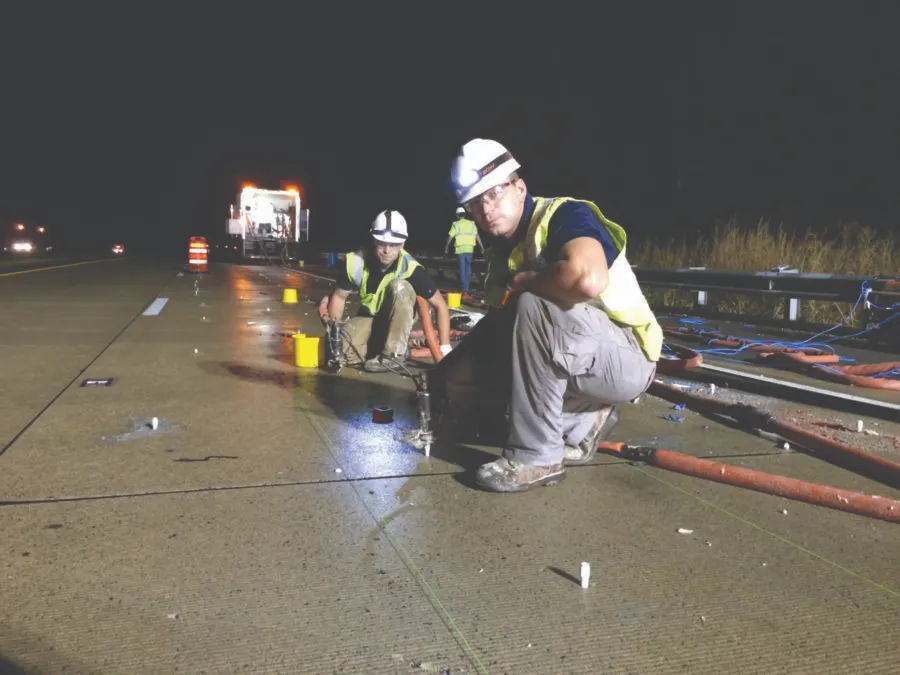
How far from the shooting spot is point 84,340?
8398 mm

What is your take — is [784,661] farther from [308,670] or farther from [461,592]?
[308,670]

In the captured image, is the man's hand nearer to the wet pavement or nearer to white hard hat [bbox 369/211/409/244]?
the wet pavement

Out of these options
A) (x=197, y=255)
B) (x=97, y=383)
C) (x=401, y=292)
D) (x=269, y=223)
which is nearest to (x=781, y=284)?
(x=401, y=292)

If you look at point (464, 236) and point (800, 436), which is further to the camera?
point (464, 236)

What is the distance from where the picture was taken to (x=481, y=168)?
3670mm

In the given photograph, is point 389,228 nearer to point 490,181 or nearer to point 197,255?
point 490,181

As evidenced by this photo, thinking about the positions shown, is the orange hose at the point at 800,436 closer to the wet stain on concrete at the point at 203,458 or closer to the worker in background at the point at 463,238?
the wet stain on concrete at the point at 203,458

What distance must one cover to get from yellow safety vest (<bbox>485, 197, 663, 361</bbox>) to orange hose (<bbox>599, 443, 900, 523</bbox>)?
52cm

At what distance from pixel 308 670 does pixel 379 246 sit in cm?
482

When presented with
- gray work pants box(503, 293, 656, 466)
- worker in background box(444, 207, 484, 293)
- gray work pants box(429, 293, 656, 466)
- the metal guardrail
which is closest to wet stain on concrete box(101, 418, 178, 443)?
gray work pants box(429, 293, 656, 466)

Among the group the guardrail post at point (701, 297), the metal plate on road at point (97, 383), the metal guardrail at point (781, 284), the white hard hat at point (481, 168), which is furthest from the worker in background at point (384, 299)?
the guardrail post at point (701, 297)

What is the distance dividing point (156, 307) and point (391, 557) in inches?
420

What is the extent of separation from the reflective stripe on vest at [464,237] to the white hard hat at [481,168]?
486 inches

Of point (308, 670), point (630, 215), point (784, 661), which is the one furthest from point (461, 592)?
point (630, 215)
